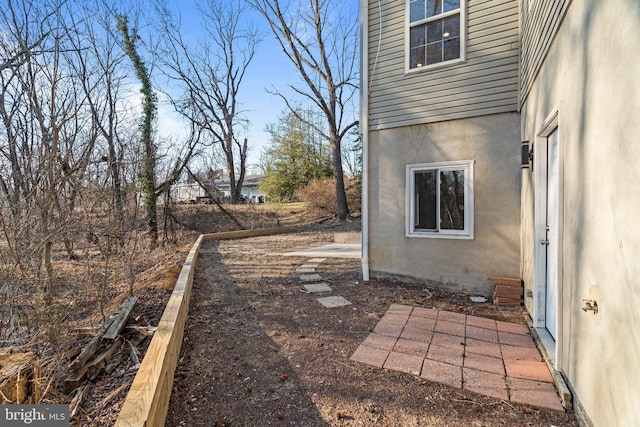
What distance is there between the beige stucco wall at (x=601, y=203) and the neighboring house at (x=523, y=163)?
0.01 metres

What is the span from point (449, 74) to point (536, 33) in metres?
1.47

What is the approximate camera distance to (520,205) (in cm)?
435

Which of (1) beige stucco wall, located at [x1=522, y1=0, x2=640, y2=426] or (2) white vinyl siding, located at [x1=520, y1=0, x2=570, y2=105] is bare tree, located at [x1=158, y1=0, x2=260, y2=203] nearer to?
(2) white vinyl siding, located at [x1=520, y1=0, x2=570, y2=105]

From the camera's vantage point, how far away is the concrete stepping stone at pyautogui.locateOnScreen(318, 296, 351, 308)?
4.25 metres

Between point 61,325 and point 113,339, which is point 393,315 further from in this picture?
point 61,325

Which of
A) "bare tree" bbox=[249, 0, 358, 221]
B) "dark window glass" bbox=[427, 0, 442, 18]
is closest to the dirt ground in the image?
"dark window glass" bbox=[427, 0, 442, 18]

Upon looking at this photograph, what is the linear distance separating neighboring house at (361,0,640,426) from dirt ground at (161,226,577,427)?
0.55 metres

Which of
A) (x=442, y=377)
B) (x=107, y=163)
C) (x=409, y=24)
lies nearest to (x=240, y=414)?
(x=442, y=377)

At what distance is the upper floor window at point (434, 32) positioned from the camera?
4770 millimetres

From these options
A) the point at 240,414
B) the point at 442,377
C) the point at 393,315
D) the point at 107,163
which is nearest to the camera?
the point at 240,414

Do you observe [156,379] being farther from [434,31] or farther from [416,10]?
[416,10]

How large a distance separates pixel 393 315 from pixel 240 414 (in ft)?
7.33

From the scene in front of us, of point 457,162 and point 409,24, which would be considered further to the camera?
point 409,24

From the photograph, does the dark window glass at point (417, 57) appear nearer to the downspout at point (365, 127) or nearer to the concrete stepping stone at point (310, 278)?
the downspout at point (365, 127)
